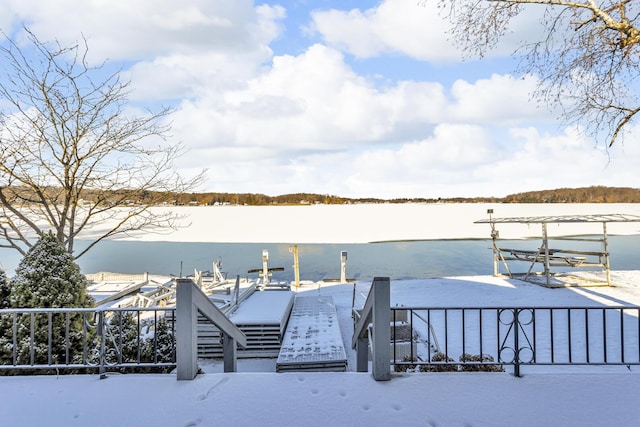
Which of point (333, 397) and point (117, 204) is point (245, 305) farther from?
point (333, 397)

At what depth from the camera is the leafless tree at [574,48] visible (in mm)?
4930

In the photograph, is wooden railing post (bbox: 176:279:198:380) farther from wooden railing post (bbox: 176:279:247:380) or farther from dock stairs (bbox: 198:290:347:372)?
dock stairs (bbox: 198:290:347:372)

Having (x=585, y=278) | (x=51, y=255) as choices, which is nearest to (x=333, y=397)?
(x=51, y=255)

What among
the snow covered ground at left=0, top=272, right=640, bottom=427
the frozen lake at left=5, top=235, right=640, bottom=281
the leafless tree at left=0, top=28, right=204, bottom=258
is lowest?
the frozen lake at left=5, top=235, right=640, bottom=281

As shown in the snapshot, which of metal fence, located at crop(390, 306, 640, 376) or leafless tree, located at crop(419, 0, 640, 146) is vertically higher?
leafless tree, located at crop(419, 0, 640, 146)

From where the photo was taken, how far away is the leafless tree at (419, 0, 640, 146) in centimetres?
493

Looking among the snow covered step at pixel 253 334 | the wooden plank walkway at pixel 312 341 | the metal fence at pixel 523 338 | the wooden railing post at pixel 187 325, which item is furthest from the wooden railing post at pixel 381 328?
the snow covered step at pixel 253 334

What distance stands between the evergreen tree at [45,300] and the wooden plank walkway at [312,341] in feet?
11.3

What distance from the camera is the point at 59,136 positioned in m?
7.33

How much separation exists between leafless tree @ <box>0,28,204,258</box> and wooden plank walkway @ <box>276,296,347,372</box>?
13.5 feet

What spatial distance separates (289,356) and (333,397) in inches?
176

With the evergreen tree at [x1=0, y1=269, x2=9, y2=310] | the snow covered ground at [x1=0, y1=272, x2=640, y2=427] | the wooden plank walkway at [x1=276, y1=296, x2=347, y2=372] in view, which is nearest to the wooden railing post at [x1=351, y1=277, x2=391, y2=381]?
the snow covered ground at [x1=0, y1=272, x2=640, y2=427]

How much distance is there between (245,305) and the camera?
421 inches

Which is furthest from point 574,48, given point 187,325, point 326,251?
point 326,251
